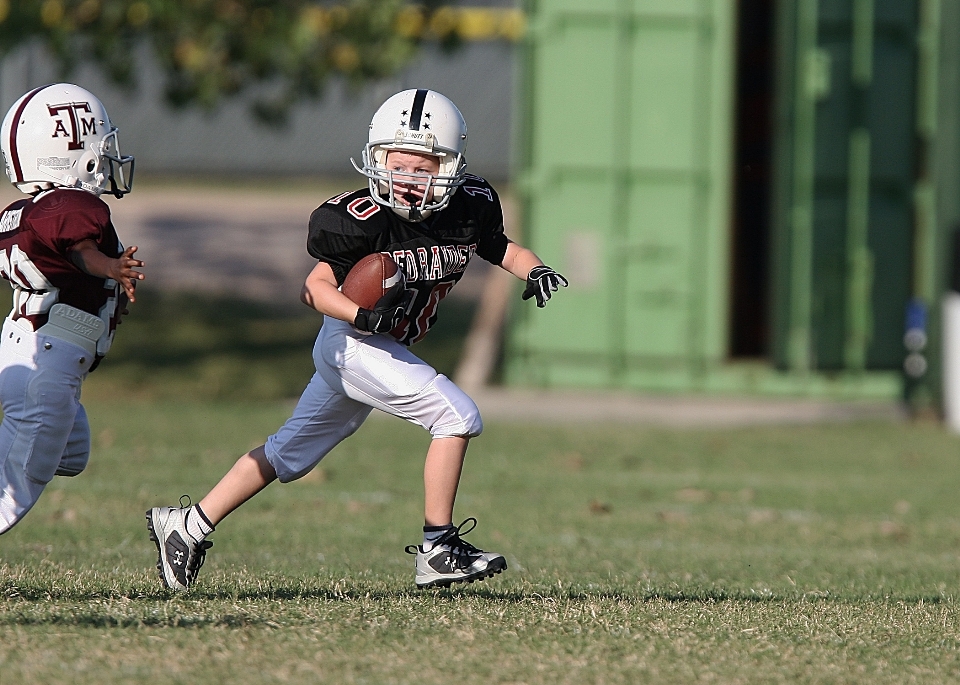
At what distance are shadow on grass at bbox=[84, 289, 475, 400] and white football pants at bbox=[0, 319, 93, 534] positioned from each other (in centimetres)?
720

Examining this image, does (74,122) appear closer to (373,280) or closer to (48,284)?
(48,284)

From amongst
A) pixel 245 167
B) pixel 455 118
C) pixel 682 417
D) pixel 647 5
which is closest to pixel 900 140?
pixel 647 5

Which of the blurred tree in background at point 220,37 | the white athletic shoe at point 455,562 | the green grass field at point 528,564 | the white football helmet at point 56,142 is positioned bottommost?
the green grass field at point 528,564

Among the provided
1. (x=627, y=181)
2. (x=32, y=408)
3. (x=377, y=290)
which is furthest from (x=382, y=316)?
(x=627, y=181)

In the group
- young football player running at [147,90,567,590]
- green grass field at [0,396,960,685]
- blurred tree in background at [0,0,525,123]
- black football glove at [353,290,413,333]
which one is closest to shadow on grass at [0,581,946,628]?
green grass field at [0,396,960,685]

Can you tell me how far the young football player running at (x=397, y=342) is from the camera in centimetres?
459

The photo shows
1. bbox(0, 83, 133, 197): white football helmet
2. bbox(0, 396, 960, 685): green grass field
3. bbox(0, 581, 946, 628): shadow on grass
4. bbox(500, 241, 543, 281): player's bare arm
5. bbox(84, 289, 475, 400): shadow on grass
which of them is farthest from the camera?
bbox(84, 289, 475, 400): shadow on grass

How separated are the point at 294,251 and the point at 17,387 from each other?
611 inches

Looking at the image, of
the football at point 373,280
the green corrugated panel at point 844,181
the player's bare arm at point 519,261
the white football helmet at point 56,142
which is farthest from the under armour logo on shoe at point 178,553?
the green corrugated panel at point 844,181

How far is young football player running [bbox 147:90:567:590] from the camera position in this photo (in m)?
4.59

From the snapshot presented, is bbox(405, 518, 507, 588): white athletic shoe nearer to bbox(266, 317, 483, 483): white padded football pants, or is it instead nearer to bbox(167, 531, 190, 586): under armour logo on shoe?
bbox(266, 317, 483, 483): white padded football pants

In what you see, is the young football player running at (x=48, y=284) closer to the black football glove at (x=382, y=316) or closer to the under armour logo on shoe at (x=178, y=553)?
the under armour logo on shoe at (x=178, y=553)

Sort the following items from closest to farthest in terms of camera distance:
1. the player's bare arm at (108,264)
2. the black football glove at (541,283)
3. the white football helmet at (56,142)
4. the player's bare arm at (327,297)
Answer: the player's bare arm at (108,264) < the player's bare arm at (327,297) < the white football helmet at (56,142) < the black football glove at (541,283)

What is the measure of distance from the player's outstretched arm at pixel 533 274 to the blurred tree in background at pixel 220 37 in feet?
24.0
